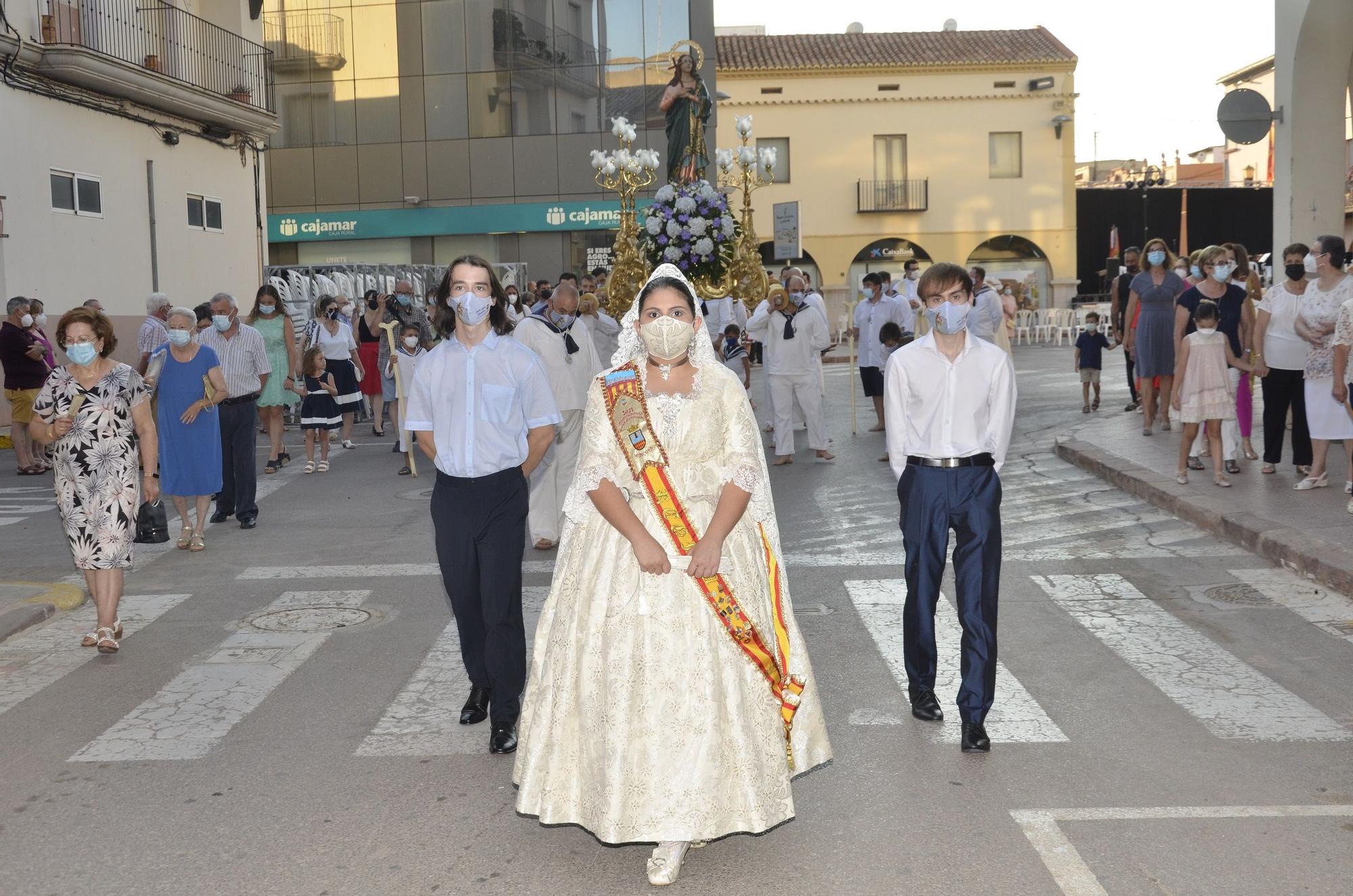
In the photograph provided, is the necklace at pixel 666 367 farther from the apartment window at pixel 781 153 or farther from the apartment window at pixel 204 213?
the apartment window at pixel 781 153

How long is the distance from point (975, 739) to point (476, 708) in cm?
206

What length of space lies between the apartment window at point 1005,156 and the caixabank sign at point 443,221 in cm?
1732

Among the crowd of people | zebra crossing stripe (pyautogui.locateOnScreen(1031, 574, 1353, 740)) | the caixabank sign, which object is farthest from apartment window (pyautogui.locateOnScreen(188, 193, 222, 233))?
zebra crossing stripe (pyautogui.locateOnScreen(1031, 574, 1353, 740))

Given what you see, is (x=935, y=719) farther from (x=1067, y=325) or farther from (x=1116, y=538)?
(x=1067, y=325)

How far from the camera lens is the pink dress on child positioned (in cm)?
1134

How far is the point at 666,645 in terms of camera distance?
4.34 metres

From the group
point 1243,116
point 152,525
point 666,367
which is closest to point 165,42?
point 152,525

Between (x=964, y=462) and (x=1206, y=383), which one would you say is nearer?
(x=964, y=462)

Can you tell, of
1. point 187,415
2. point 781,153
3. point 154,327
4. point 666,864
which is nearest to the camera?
point 666,864

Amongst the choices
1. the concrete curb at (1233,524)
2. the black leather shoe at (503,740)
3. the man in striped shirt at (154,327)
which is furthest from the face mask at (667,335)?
the man in striped shirt at (154,327)

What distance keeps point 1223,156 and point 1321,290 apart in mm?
69362

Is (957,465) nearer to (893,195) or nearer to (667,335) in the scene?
(667,335)

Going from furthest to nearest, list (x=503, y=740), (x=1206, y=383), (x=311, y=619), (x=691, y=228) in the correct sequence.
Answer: (x=691, y=228) → (x=1206, y=383) → (x=311, y=619) → (x=503, y=740)

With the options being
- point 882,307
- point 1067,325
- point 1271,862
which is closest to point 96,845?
point 1271,862
